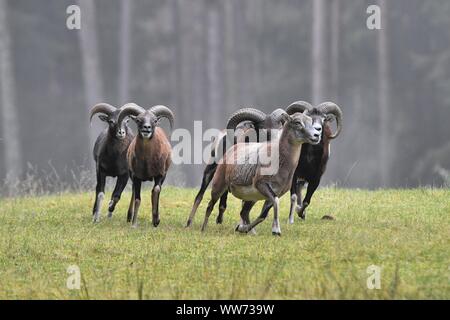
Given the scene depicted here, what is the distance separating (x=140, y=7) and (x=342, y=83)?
1347cm

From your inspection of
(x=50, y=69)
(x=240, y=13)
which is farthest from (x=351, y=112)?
(x=50, y=69)

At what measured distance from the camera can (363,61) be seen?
5316 cm

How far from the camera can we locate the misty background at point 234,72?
47156mm

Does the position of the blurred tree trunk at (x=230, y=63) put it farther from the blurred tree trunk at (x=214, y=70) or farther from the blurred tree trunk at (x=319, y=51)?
the blurred tree trunk at (x=319, y=51)

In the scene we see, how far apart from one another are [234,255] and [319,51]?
30235 millimetres

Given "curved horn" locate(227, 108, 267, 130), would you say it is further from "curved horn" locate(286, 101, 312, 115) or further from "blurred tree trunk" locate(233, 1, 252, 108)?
"blurred tree trunk" locate(233, 1, 252, 108)

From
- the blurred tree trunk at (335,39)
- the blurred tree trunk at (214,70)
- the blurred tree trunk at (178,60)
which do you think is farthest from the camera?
the blurred tree trunk at (178,60)

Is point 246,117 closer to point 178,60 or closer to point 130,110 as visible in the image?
point 130,110

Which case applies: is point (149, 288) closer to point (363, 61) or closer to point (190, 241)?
point (190, 241)

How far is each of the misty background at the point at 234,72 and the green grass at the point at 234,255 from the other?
27641 mm

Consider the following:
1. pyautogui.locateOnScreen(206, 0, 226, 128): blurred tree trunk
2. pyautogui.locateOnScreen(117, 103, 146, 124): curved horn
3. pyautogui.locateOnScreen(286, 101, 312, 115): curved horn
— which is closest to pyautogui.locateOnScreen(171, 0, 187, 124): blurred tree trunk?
pyautogui.locateOnScreen(206, 0, 226, 128): blurred tree trunk

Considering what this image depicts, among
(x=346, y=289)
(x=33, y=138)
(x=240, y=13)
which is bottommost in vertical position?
(x=33, y=138)

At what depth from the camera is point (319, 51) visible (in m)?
41.9

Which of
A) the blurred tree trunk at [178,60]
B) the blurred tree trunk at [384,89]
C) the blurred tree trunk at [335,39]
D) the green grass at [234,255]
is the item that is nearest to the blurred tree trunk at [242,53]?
the blurred tree trunk at [178,60]
